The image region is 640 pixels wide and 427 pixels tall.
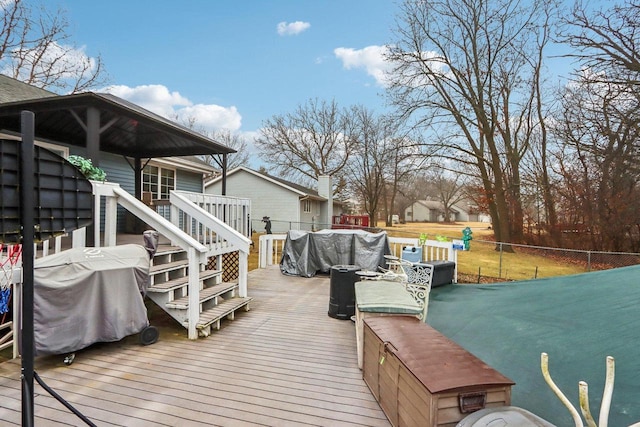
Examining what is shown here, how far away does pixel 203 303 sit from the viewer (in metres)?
4.67

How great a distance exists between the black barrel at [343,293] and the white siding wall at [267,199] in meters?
15.2

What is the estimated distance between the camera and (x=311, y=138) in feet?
97.2

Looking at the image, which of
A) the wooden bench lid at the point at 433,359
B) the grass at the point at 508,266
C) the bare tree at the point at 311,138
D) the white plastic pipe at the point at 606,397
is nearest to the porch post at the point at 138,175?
the grass at the point at 508,266

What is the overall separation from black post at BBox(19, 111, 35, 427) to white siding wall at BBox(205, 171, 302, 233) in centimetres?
1850

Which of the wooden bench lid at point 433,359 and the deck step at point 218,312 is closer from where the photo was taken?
the wooden bench lid at point 433,359

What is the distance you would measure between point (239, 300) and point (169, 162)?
21.4 ft

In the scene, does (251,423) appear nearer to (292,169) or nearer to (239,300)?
(239,300)

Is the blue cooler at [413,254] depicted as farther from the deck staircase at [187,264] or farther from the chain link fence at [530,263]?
the deck staircase at [187,264]

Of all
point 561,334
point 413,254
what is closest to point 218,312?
point 561,334

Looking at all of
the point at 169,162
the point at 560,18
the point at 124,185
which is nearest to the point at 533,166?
the point at 560,18

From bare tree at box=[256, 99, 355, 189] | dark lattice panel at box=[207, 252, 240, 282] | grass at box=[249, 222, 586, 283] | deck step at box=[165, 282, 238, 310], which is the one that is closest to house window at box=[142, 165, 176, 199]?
dark lattice panel at box=[207, 252, 240, 282]

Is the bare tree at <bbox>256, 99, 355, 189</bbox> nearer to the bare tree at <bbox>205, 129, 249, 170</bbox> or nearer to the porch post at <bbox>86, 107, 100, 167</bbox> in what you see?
the bare tree at <bbox>205, 129, 249, 170</bbox>

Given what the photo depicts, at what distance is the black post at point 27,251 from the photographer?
1.54 m

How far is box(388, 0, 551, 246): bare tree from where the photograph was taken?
1548cm
